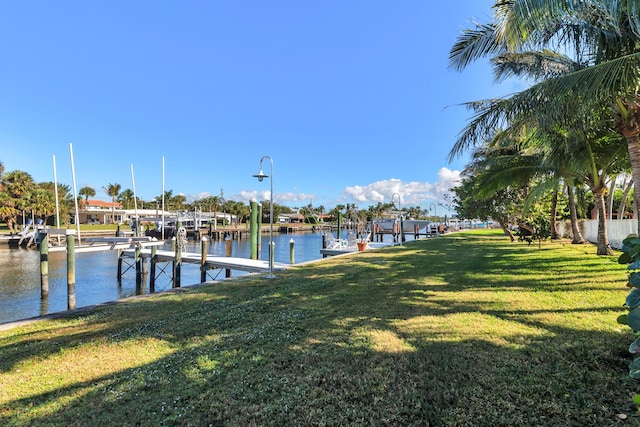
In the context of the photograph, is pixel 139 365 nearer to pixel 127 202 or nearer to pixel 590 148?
pixel 590 148

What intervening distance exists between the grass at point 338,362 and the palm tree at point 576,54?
10.5 ft

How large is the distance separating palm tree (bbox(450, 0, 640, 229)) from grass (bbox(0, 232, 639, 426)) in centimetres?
320

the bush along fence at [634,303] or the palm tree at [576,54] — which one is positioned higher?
the palm tree at [576,54]

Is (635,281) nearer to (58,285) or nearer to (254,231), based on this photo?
(254,231)

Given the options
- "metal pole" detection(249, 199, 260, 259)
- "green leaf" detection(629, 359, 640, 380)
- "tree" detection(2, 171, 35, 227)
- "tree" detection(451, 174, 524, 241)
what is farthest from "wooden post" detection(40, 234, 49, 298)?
"tree" detection(2, 171, 35, 227)

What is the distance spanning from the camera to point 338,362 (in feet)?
10.9

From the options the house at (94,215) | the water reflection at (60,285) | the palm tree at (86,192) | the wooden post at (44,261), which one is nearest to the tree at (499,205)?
the water reflection at (60,285)

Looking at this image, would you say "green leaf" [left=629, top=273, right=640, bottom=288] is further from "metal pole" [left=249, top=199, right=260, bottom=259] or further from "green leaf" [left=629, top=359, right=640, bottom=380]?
"metal pole" [left=249, top=199, right=260, bottom=259]

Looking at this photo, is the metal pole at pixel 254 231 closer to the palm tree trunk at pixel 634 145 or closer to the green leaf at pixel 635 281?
the palm tree trunk at pixel 634 145

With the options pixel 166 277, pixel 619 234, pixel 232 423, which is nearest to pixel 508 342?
pixel 232 423

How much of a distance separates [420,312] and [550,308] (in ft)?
6.05

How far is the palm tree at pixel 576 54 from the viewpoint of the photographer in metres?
4.77

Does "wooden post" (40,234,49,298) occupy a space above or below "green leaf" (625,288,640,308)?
below

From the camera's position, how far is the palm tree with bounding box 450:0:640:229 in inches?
188
